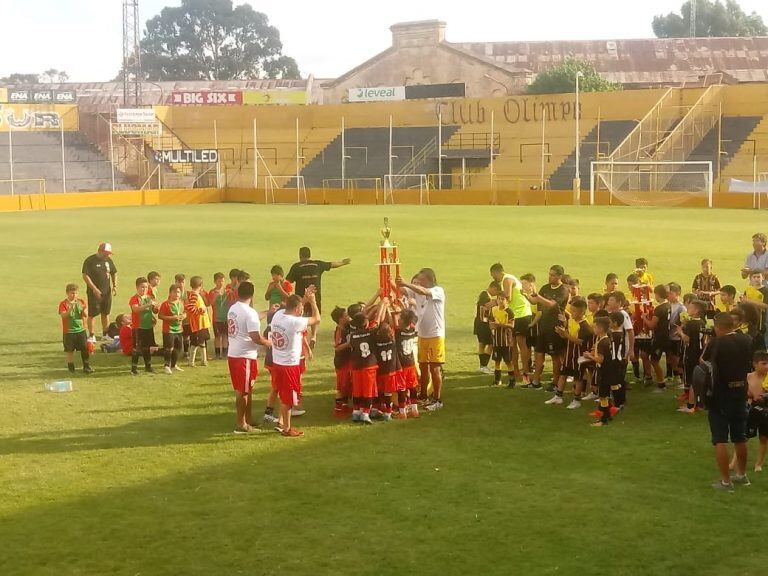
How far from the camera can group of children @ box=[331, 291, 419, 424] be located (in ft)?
41.4

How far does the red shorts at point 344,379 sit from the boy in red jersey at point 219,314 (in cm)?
438

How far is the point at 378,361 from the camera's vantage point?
12.7 metres

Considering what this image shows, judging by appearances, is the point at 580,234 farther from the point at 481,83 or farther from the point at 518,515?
the point at 481,83

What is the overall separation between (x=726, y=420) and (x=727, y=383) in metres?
0.36

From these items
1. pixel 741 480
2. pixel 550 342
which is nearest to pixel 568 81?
pixel 550 342

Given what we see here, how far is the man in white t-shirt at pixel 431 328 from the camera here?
1329 cm

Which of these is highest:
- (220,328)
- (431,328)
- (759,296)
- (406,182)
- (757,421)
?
(406,182)

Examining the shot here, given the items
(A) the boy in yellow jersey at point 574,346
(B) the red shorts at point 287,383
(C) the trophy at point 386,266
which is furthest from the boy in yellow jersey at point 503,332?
(B) the red shorts at point 287,383

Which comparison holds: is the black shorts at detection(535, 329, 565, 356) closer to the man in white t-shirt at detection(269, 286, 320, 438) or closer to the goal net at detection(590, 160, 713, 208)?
the man in white t-shirt at detection(269, 286, 320, 438)

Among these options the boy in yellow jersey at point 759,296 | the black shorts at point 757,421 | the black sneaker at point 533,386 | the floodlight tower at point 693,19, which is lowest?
the black sneaker at point 533,386

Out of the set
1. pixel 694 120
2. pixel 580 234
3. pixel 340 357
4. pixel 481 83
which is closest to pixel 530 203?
pixel 694 120

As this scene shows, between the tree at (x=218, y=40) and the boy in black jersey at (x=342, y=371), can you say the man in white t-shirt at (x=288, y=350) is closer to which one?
the boy in black jersey at (x=342, y=371)

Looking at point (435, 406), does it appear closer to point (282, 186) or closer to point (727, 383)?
point (727, 383)

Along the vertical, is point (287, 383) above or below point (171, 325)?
below
